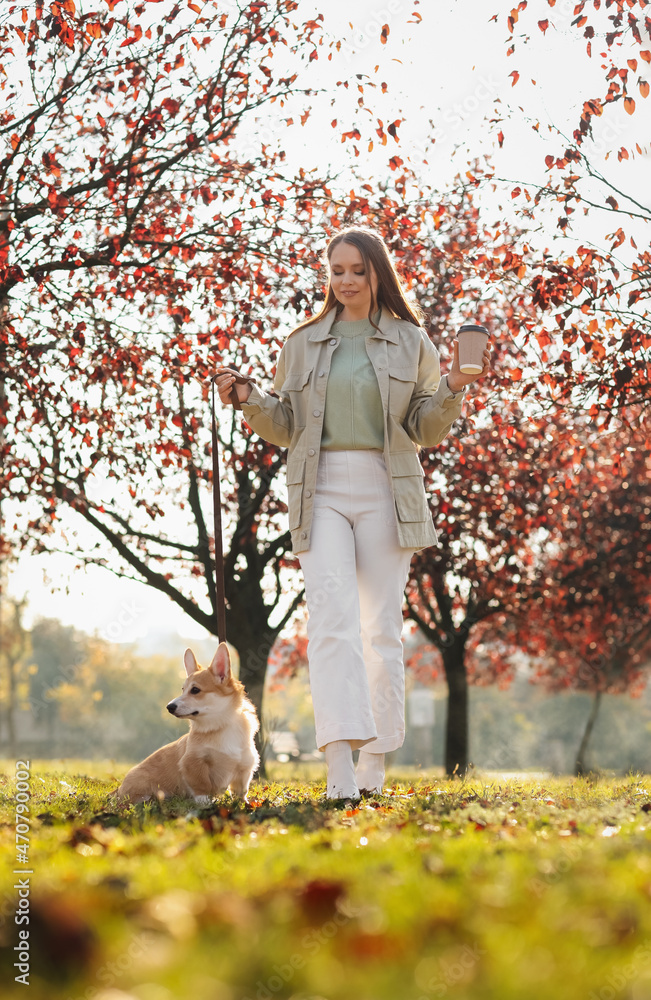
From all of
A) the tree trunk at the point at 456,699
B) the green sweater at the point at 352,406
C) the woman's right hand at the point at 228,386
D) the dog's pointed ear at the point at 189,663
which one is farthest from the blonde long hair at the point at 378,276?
the tree trunk at the point at 456,699

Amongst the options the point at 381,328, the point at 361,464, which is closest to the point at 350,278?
the point at 381,328

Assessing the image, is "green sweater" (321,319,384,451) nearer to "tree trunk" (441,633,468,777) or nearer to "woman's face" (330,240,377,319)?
"woman's face" (330,240,377,319)

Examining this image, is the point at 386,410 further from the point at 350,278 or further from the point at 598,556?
the point at 598,556

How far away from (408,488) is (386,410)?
1.48ft

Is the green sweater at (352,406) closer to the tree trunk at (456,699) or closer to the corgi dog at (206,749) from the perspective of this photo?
the corgi dog at (206,749)

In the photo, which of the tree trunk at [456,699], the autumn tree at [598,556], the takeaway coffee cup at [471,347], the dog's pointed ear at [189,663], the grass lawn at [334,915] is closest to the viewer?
the grass lawn at [334,915]

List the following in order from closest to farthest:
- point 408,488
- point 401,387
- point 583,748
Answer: point 408,488
point 401,387
point 583,748

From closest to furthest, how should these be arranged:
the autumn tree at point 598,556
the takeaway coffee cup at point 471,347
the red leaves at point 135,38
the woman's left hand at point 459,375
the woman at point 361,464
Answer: the takeaway coffee cup at point 471,347, the woman's left hand at point 459,375, the woman at point 361,464, the red leaves at point 135,38, the autumn tree at point 598,556

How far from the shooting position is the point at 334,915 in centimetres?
210

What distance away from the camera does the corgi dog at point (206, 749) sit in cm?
514

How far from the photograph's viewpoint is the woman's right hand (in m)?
5.24

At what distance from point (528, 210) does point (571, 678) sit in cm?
2004

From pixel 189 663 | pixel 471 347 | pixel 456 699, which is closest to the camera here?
pixel 471 347

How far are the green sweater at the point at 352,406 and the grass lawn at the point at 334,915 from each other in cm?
235
